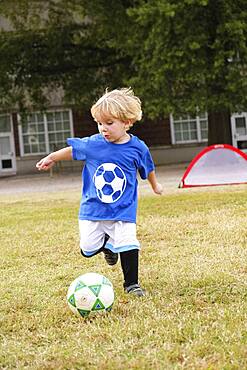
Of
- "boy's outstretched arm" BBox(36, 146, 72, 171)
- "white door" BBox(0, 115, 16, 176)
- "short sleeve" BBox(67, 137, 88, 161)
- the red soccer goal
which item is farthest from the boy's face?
"white door" BBox(0, 115, 16, 176)

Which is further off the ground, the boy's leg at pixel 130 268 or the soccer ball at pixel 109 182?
the soccer ball at pixel 109 182

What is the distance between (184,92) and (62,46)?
264 inches

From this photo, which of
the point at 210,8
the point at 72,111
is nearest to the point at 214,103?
the point at 210,8

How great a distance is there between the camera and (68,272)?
602cm

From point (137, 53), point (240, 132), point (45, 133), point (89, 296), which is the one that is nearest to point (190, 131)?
point (240, 132)

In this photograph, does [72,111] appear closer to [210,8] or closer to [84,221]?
[210,8]

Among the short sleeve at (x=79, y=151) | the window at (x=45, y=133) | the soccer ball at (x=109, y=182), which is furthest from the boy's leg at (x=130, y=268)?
the window at (x=45, y=133)

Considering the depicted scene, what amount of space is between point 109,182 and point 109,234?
406 mm

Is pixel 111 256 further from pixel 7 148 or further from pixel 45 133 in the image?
pixel 7 148

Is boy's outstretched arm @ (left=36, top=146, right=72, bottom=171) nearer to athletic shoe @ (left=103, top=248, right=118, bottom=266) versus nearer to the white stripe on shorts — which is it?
the white stripe on shorts

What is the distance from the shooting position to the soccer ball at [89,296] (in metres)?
4.41

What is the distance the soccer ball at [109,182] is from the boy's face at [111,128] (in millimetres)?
214

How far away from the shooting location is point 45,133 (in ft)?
108

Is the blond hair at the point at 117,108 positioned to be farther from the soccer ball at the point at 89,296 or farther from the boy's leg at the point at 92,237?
the soccer ball at the point at 89,296
